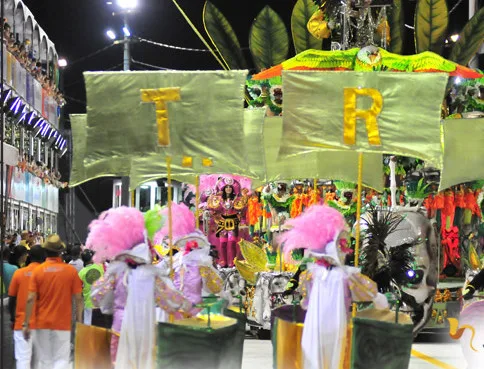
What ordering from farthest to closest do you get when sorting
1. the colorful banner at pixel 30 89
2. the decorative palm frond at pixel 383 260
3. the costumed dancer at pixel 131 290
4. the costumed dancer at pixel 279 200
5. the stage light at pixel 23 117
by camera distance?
the colorful banner at pixel 30 89 < the stage light at pixel 23 117 < the costumed dancer at pixel 279 200 < the decorative palm frond at pixel 383 260 < the costumed dancer at pixel 131 290

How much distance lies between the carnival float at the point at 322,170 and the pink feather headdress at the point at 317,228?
1 cm

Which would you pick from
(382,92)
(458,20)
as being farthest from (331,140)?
(458,20)

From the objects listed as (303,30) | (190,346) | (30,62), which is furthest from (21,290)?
(30,62)

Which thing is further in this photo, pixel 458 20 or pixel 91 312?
pixel 458 20

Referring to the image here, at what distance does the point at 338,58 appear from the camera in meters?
15.4

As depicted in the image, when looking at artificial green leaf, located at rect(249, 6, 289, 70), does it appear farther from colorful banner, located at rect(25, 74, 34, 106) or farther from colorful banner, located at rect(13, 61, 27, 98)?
colorful banner, located at rect(25, 74, 34, 106)

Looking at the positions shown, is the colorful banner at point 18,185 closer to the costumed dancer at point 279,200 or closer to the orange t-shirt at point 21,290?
the costumed dancer at point 279,200

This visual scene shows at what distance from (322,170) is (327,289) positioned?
4103mm

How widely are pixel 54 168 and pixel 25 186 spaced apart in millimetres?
9374

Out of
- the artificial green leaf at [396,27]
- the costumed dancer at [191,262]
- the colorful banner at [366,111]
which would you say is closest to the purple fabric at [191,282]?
the costumed dancer at [191,262]

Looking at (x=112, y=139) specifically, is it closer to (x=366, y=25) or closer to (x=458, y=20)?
(x=366, y=25)

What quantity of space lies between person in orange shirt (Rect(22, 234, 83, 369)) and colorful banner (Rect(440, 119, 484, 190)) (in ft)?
16.8

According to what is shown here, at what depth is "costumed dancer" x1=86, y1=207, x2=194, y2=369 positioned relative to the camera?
912 centimetres

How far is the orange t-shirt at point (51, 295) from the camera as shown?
10000mm
